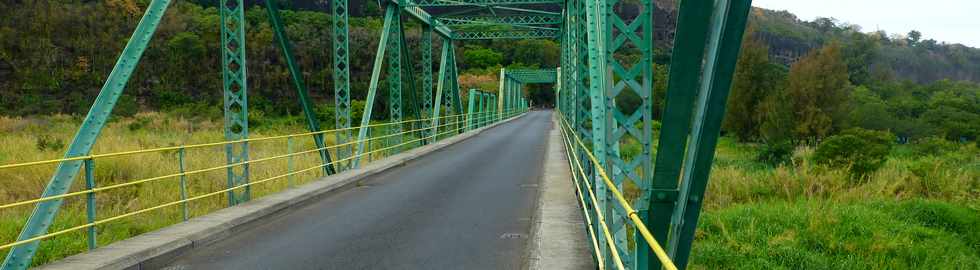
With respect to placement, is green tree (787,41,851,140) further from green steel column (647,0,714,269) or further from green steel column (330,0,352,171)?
green steel column (647,0,714,269)

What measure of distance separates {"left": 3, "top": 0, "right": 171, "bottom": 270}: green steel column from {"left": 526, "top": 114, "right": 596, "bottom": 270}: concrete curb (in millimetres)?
4528

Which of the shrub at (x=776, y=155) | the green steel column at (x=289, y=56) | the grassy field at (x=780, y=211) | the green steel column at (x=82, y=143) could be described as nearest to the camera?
the green steel column at (x=82, y=143)

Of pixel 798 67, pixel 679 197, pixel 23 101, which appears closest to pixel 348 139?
pixel 679 197

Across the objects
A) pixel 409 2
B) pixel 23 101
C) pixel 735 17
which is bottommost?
pixel 23 101

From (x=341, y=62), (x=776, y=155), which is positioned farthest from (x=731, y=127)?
(x=341, y=62)

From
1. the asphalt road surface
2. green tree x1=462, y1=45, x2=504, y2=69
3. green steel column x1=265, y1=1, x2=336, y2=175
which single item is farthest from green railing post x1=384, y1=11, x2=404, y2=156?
green tree x1=462, y1=45, x2=504, y2=69

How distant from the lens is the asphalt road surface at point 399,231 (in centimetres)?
693

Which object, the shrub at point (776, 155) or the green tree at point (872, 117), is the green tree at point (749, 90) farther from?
the shrub at point (776, 155)

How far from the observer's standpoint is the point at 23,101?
157 feet

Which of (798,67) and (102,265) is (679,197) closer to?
(102,265)

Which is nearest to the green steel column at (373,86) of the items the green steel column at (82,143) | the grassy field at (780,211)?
the grassy field at (780,211)

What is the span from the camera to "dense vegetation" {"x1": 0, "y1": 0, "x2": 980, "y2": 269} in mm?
9953

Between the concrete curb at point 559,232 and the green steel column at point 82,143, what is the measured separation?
453 cm

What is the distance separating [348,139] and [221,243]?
8.24 metres
